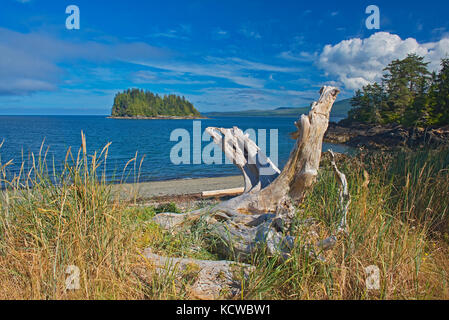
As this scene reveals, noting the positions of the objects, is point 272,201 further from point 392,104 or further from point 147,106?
point 147,106

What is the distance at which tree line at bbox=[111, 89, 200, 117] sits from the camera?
15688 cm

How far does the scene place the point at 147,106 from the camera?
160m

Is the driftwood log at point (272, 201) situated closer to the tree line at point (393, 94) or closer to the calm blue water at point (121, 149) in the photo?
the calm blue water at point (121, 149)

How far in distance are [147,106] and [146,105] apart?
0.74m

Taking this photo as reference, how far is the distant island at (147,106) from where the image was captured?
15638cm

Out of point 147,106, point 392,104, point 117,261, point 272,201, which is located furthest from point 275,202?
point 147,106

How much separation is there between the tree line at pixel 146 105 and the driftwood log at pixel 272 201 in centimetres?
15698

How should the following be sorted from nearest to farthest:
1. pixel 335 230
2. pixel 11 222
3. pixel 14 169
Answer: pixel 11 222 < pixel 335 230 < pixel 14 169

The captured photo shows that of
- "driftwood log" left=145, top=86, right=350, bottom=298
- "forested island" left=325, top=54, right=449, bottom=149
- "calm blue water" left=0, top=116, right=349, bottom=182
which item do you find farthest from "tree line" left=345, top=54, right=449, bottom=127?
"driftwood log" left=145, top=86, right=350, bottom=298
